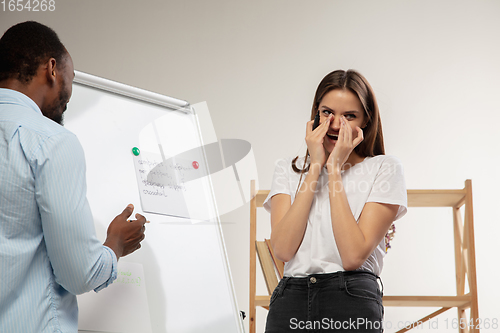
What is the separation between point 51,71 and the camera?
94cm

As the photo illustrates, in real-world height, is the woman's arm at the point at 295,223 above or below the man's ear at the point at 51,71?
below

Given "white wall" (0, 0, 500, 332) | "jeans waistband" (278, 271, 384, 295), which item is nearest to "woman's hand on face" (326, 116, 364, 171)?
"jeans waistband" (278, 271, 384, 295)

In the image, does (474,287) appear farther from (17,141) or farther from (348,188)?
(17,141)

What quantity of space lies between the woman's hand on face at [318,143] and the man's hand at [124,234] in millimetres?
474

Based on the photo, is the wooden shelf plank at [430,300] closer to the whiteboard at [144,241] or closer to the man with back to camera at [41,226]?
the whiteboard at [144,241]

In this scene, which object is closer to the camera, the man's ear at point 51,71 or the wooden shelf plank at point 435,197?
the man's ear at point 51,71

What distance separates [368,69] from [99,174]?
1610 mm

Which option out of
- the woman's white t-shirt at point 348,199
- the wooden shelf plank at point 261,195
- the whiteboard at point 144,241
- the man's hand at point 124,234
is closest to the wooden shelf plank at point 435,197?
the wooden shelf plank at point 261,195

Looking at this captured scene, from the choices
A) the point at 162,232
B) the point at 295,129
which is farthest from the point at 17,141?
the point at 295,129

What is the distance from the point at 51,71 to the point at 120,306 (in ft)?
1.99

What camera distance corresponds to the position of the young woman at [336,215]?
0.92 meters

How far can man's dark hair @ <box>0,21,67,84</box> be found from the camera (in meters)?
0.91

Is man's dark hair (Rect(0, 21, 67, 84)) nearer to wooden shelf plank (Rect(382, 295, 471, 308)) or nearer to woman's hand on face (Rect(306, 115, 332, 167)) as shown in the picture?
woman's hand on face (Rect(306, 115, 332, 167))

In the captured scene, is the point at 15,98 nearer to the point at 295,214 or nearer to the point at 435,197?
the point at 295,214
